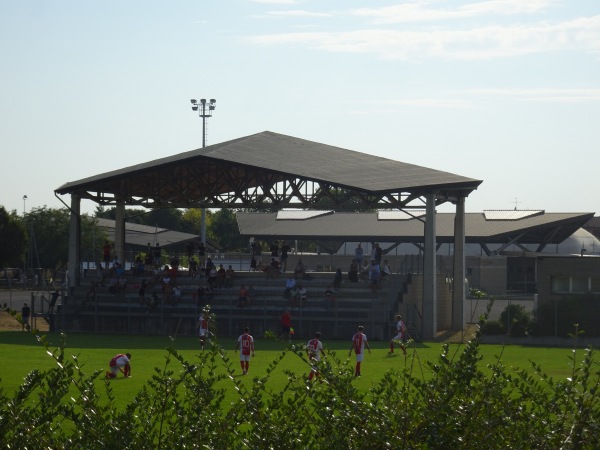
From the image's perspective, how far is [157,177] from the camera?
4984 cm

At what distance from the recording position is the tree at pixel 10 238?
8238cm

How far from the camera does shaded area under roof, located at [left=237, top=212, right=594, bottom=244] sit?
74188mm

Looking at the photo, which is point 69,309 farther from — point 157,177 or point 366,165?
point 366,165

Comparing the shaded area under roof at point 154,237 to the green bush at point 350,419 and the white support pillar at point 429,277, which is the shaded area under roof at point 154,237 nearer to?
the white support pillar at point 429,277

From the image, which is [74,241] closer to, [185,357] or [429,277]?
[429,277]

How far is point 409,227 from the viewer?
75375 mm

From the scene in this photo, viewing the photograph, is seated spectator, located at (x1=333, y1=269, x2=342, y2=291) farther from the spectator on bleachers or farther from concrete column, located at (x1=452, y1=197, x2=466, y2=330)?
concrete column, located at (x1=452, y1=197, x2=466, y2=330)

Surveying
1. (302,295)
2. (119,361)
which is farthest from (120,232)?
(119,361)

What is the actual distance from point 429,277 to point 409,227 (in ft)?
98.1

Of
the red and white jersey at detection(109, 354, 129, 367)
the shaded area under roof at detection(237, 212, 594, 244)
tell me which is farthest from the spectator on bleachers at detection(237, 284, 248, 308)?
the shaded area under roof at detection(237, 212, 594, 244)

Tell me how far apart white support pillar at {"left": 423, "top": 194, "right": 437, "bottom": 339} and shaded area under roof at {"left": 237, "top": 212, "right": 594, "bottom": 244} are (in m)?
26.3

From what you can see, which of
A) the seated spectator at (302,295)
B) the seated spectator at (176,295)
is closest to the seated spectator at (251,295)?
the seated spectator at (302,295)

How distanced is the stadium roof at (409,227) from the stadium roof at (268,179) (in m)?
20.1

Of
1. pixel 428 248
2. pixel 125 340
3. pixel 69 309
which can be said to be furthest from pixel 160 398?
pixel 69 309
